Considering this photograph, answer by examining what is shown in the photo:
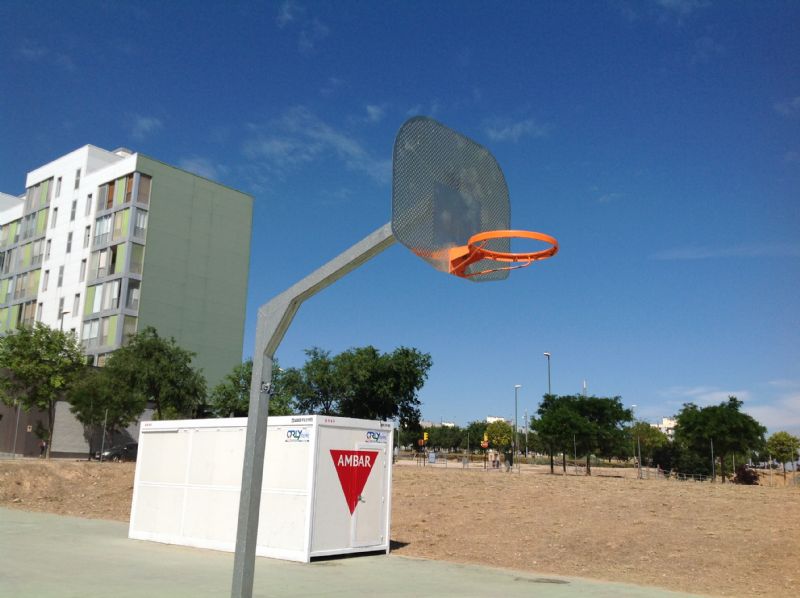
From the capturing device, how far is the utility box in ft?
48.2

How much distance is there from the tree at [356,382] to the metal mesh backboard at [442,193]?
46.0 m

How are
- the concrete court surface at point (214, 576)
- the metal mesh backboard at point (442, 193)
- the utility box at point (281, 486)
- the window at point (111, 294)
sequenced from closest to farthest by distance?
the metal mesh backboard at point (442, 193) → the concrete court surface at point (214, 576) → the utility box at point (281, 486) → the window at point (111, 294)

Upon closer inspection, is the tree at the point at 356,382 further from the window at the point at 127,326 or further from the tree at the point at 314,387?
the window at the point at 127,326

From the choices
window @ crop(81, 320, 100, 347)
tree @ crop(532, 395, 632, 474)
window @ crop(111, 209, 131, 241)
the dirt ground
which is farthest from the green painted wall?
the dirt ground

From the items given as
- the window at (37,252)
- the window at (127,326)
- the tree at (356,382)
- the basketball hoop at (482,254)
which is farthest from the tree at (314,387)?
the basketball hoop at (482,254)

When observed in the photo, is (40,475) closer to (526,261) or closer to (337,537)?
(337,537)

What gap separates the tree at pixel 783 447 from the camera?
79.2m

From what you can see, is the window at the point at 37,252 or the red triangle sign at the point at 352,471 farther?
the window at the point at 37,252

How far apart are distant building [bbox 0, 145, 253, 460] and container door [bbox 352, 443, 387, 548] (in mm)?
51411

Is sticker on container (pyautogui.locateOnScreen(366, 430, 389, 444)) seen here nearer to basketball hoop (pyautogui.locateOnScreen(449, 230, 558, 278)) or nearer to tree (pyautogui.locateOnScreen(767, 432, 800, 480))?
basketball hoop (pyautogui.locateOnScreen(449, 230, 558, 278))

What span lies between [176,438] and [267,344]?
32.3ft

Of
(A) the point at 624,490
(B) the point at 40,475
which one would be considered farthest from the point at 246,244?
(A) the point at 624,490

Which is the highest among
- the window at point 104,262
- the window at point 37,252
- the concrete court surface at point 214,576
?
the window at point 37,252

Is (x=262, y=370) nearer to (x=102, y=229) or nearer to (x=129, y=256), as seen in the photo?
(x=129, y=256)
